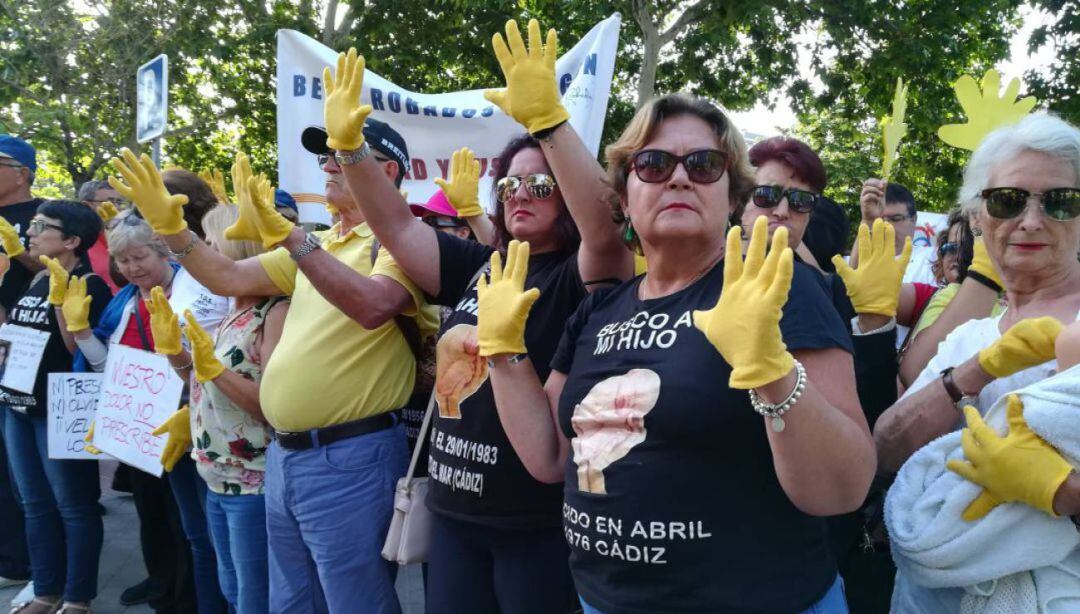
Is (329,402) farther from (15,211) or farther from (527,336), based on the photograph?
(15,211)

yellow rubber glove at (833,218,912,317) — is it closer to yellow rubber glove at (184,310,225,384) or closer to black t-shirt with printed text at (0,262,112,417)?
yellow rubber glove at (184,310,225,384)

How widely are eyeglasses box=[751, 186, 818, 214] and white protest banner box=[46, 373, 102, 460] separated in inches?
120

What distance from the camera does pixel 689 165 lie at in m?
1.63

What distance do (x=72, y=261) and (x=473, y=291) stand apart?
8.72ft

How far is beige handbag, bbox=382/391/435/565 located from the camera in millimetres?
2297

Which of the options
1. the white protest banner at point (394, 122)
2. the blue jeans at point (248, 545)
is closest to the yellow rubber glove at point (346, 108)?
the blue jeans at point (248, 545)

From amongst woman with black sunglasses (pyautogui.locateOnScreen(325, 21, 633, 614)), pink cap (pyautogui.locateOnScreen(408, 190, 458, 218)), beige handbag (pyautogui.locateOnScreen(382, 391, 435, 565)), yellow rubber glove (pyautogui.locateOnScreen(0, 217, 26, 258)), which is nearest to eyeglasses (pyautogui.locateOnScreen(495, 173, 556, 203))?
woman with black sunglasses (pyautogui.locateOnScreen(325, 21, 633, 614))

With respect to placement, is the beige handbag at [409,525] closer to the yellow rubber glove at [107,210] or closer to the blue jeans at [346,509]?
the blue jeans at [346,509]

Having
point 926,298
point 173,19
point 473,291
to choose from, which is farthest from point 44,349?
point 173,19

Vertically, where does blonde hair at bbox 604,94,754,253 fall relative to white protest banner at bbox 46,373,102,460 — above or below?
above

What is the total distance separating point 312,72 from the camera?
483cm

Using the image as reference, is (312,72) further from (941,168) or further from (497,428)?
(941,168)

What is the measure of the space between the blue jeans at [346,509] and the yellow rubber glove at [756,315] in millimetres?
1578

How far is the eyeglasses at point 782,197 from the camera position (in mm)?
2283
